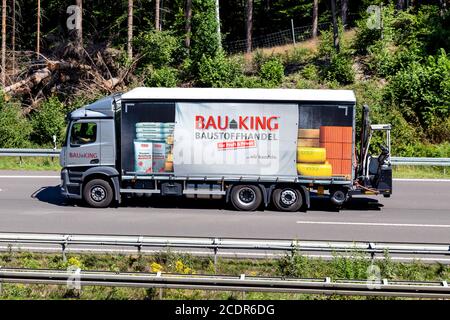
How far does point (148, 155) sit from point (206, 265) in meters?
5.97

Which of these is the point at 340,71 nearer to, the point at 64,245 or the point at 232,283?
the point at 64,245

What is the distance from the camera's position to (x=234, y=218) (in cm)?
1834

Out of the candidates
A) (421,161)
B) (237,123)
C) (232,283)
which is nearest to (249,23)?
(421,161)

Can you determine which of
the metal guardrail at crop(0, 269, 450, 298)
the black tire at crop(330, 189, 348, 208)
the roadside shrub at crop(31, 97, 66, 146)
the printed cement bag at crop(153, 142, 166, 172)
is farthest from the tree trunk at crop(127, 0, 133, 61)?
the metal guardrail at crop(0, 269, 450, 298)

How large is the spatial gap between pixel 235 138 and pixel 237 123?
0.40 metres

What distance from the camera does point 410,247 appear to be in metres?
13.2

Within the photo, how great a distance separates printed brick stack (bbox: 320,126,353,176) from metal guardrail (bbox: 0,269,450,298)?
7.28 m

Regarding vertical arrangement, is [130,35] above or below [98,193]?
above

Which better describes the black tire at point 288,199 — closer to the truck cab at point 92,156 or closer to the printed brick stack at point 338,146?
the printed brick stack at point 338,146

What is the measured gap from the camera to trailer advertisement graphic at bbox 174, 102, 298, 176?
18.8 m
